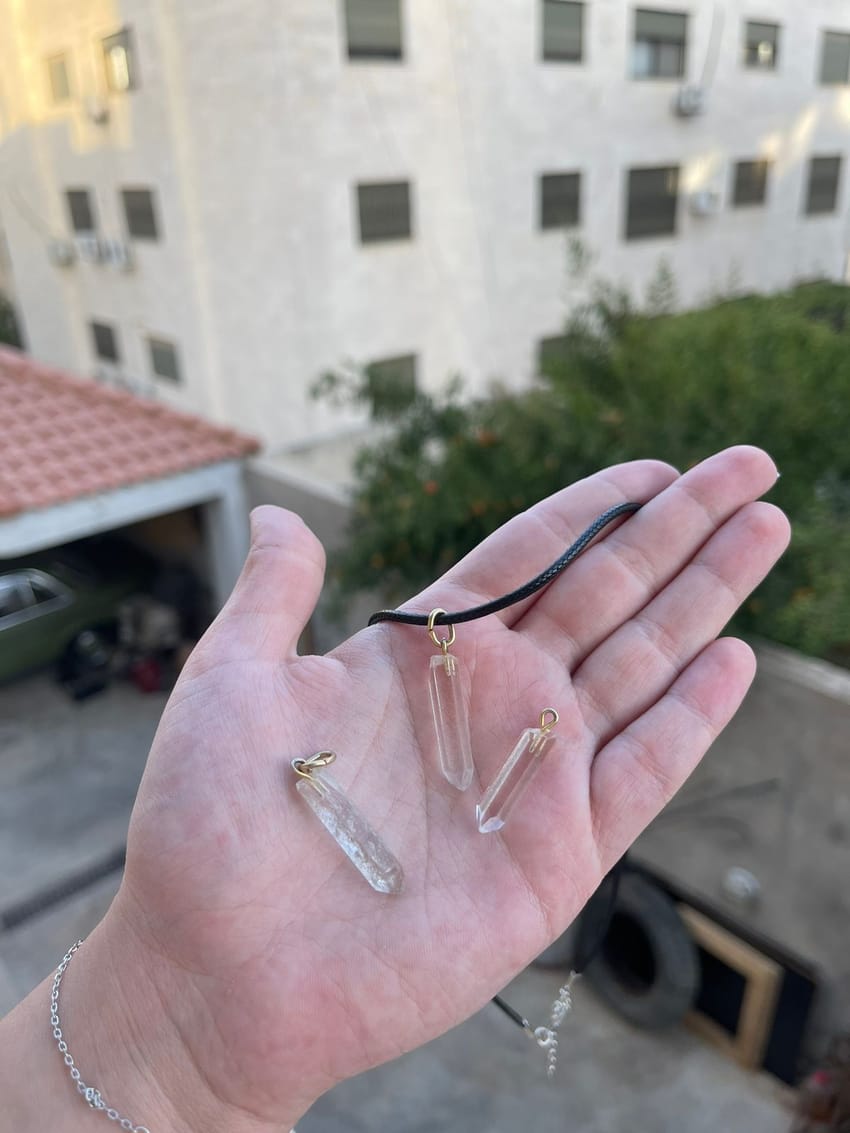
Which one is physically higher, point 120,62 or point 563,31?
point 563,31

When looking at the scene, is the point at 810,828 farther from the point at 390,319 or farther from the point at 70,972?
the point at 390,319

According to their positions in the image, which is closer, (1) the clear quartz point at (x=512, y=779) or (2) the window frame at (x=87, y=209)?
(1) the clear quartz point at (x=512, y=779)

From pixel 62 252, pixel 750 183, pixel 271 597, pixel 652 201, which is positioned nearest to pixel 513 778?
pixel 271 597

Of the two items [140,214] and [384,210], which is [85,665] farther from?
[384,210]

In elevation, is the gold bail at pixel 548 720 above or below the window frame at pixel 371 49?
below

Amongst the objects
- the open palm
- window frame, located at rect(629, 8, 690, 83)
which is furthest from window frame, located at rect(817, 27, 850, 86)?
the open palm

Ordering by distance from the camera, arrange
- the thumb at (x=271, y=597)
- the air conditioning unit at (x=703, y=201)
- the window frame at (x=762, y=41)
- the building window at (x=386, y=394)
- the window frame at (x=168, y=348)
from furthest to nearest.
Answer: the air conditioning unit at (x=703, y=201), the window frame at (x=762, y=41), the window frame at (x=168, y=348), the building window at (x=386, y=394), the thumb at (x=271, y=597)

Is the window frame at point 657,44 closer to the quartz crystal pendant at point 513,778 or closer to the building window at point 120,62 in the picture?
the building window at point 120,62

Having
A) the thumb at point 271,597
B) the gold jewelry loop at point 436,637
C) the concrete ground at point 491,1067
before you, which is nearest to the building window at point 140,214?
the concrete ground at point 491,1067
